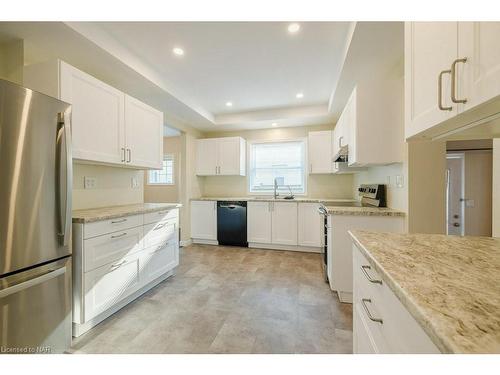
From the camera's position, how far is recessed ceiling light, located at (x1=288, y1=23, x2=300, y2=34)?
74.7 inches

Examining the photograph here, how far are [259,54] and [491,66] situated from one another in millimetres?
2107

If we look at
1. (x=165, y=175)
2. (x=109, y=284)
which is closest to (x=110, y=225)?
(x=109, y=284)

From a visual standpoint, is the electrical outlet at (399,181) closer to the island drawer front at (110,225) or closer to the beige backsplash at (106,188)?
the island drawer front at (110,225)

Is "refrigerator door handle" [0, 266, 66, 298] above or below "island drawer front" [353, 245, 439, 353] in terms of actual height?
below

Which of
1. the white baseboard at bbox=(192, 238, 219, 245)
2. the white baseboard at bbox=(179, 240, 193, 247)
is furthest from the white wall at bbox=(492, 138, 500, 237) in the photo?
the white baseboard at bbox=(179, 240, 193, 247)

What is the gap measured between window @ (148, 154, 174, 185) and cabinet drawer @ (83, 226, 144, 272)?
11.7ft

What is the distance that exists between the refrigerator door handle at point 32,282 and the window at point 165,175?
167 inches

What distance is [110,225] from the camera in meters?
1.86

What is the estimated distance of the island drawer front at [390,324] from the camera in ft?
1.74

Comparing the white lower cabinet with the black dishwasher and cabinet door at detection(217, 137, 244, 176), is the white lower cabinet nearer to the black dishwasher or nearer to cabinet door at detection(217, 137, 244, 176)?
the black dishwasher

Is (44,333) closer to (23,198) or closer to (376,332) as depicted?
(23,198)

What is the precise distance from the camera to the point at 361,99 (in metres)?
2.23

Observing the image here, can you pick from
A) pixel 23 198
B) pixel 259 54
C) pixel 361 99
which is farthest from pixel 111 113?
pixel 361 99

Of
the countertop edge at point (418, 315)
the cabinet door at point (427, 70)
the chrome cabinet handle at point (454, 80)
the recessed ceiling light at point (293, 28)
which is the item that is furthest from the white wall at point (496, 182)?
the recessed ceiling light at point (293, 28)
